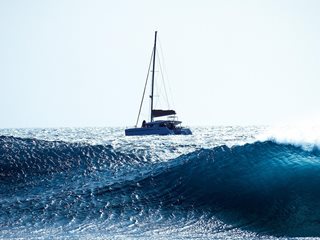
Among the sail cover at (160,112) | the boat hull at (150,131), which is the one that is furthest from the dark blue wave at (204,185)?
the sail cover at (160,112)

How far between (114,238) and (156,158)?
12881 mm

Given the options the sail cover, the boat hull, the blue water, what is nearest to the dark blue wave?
the blue water

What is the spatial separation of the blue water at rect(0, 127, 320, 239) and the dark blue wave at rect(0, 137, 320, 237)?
34mm

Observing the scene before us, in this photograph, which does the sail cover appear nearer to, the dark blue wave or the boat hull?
the boat hull

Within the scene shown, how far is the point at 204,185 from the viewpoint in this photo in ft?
65.2

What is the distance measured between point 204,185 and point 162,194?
1.72m

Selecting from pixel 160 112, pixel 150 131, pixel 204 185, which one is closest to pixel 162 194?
pixel 204 185

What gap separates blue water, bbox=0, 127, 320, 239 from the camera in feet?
51.2

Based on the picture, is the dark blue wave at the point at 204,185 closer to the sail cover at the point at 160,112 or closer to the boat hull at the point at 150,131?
the boat hull at the point at 150,131

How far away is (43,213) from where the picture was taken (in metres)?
17.6

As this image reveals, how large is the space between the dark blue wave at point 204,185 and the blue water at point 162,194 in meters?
0.03

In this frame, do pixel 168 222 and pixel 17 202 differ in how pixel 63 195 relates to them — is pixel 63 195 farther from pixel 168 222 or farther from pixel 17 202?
pixel 168 222

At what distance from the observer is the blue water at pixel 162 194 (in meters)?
15.6

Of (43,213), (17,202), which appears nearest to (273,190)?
(43,213)
